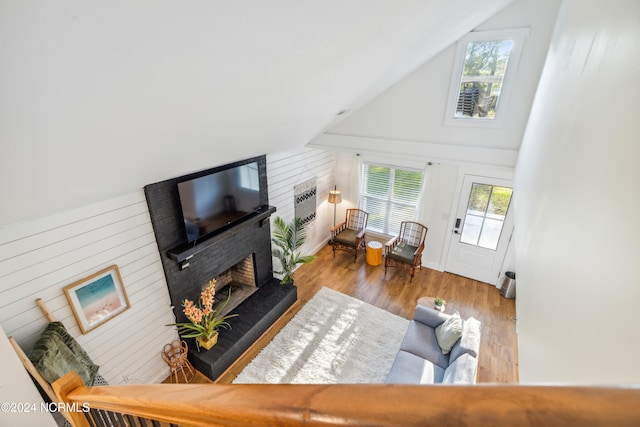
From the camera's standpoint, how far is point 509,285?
498 cm

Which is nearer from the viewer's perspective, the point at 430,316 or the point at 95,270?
the point at 95,270

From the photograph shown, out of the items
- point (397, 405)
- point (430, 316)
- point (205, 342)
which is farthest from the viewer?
point (430, 316)

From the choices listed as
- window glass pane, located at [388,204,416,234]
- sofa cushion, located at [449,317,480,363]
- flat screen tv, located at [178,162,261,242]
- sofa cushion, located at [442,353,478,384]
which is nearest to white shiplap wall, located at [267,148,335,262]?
flat screen tv, located at [178,162,261,242]

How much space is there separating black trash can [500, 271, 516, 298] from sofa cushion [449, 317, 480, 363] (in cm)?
194

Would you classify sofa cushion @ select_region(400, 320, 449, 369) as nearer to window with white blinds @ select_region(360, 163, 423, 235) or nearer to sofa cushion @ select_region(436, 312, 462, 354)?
sofa cushion @ select_region(436, 312, 462, 354)

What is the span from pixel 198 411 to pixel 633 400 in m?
0.58

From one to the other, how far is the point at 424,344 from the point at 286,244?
2.50 m

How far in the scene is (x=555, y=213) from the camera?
121 centimetres

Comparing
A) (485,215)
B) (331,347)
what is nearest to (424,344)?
(331,347)

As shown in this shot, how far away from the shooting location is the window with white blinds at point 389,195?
570 centimetres

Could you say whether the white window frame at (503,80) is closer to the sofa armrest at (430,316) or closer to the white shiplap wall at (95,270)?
the sofa armrest at (430,316)

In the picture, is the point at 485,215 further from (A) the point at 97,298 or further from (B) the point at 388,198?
(A) the point at 97,298

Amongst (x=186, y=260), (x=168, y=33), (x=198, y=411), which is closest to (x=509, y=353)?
(x=186, y=260)

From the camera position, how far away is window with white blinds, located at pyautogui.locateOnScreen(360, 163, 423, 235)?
5703 millimetres
